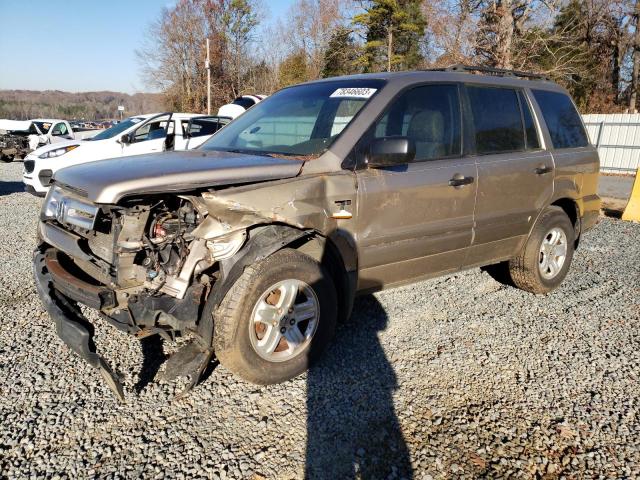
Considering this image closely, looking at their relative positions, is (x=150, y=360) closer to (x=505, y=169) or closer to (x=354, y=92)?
(x=354, y=92)

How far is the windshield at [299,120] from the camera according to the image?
11.2ft

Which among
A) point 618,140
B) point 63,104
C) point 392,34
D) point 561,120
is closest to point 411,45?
point 392,34

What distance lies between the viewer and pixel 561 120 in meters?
4.77

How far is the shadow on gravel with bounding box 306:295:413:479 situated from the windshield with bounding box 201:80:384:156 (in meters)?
1.49

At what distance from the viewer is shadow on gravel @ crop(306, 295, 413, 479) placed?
7.70 ft

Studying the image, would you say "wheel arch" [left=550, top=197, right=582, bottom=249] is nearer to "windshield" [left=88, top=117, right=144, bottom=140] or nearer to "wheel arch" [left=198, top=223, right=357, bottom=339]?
"wheel arch" [left=198, top=223, right=357, bottom=339]

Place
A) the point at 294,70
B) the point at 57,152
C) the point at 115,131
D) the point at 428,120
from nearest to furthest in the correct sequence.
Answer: the point at 428,120, the point at 57,152, the point at 115,131, the point at 294,70

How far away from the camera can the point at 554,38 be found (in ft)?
50.2

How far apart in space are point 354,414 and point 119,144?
30.3ft

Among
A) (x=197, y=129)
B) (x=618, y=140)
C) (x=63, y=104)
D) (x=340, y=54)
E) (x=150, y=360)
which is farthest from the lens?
(x=63, y=104)

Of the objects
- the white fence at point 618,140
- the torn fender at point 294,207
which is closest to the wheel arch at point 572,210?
the torn fender at point 294,207

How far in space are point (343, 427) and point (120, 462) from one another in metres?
1.15

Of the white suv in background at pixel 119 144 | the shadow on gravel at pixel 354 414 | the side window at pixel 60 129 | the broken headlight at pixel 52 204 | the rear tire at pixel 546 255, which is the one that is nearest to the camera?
the shadow on gravel at pixel 354 414

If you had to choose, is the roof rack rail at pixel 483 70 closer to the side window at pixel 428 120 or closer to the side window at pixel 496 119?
the side window at pixel 496 119
